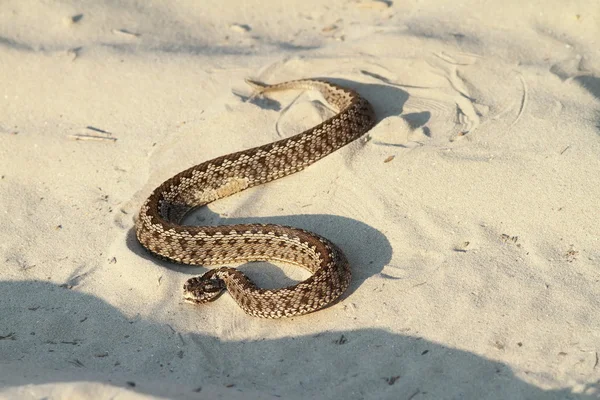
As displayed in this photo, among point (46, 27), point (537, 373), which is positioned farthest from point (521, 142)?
point (46, 27)

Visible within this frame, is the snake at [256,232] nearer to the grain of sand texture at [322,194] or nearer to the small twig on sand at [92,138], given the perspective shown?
the grain of sand texture at [322,194]

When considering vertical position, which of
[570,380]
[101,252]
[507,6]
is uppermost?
[507,6]

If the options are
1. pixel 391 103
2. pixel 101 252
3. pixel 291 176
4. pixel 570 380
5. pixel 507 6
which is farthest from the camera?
pixel 507 6

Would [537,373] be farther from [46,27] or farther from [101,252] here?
[46,27]

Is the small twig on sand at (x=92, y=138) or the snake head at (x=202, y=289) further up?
the snake head at (x=202, y=289)

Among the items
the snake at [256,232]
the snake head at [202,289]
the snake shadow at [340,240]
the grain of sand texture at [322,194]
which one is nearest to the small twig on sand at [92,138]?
the grain of sand texture at [322,194]
